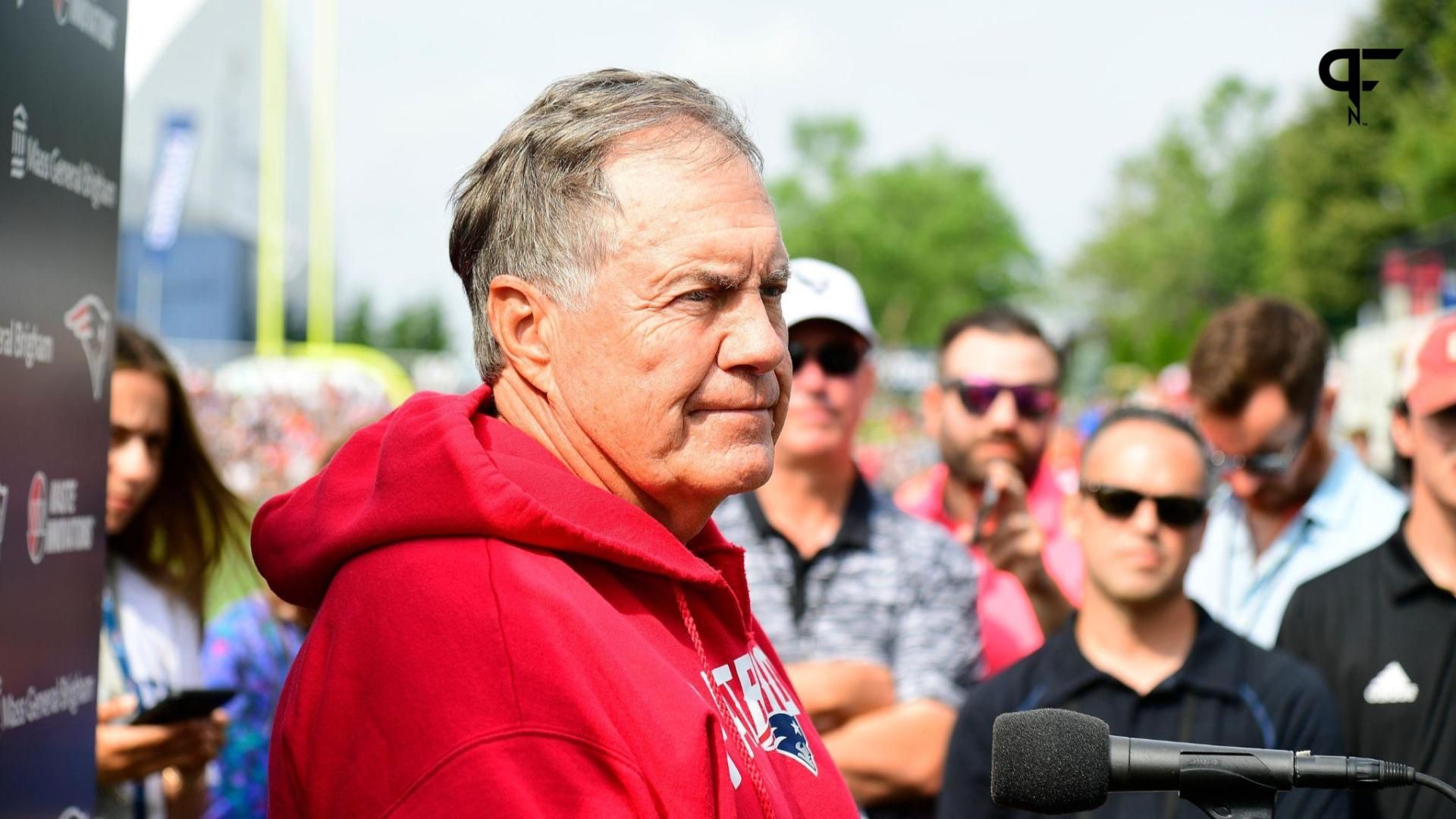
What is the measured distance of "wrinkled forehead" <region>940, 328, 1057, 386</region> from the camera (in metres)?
5.00

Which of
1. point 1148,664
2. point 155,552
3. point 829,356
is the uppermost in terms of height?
point 829,356

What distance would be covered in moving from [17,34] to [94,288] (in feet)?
1.63

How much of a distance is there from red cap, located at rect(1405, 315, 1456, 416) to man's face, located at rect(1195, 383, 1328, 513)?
936 millimetres

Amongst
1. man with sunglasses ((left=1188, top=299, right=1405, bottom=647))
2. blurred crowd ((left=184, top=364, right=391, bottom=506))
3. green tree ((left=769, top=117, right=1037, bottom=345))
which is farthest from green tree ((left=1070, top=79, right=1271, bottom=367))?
man with sunglasses ((left=1188, top=299, right=1405, bottom=647))

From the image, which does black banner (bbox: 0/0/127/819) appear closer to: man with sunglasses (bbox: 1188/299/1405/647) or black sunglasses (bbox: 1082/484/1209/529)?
black sunglasses (bbox: 1082/484/1209/529)

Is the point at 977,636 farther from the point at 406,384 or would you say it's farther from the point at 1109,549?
the point at 406,384

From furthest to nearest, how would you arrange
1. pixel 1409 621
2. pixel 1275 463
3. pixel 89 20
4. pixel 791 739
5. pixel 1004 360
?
1. pixel 1004 360
2. pixel 1275 463
3. pixel 1409 621
4. pixel 89 20
5. pixel 791 739

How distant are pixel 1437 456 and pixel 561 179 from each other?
9.48 ft

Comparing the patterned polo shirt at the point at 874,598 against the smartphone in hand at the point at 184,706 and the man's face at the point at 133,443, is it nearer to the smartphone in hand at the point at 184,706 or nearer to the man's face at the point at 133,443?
the smartphone in hand at the point at 184,706

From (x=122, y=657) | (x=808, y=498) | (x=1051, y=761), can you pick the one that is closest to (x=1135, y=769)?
(x=1051, y=761)

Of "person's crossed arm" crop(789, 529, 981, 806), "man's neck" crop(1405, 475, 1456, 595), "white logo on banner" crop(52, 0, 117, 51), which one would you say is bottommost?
"person's crossed arm" crop(789, 529, 981, 806)

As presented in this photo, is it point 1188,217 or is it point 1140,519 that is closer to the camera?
point 1140,519

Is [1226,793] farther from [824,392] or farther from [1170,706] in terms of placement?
[824,392]

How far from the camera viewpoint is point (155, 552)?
4.06 m
